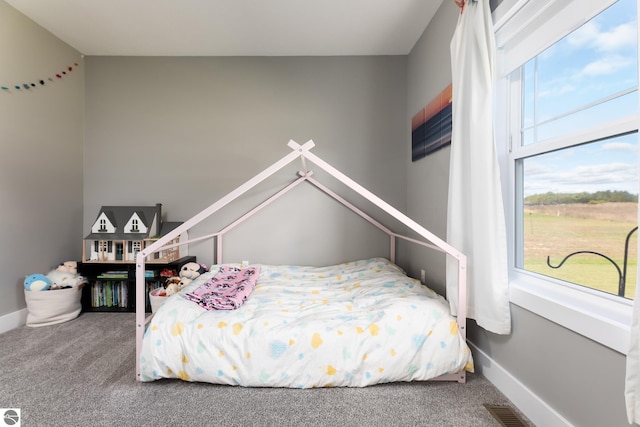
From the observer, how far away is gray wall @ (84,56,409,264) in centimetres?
304

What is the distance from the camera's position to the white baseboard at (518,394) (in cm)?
130

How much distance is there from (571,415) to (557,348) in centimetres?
24

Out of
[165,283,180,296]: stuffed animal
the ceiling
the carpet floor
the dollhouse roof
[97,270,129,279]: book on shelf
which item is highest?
the ceiling

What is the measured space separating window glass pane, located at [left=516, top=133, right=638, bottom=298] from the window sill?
50 millimetres

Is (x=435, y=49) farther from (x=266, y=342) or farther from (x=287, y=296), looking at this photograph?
(x=266, y=342)

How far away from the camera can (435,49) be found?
237 centimetres

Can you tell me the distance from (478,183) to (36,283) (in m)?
3.22

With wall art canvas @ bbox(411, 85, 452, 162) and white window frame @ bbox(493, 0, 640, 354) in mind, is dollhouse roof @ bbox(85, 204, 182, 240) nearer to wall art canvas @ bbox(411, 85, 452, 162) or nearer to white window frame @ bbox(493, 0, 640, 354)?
wall art canvas @ bbox(411, 85, 452, 162)

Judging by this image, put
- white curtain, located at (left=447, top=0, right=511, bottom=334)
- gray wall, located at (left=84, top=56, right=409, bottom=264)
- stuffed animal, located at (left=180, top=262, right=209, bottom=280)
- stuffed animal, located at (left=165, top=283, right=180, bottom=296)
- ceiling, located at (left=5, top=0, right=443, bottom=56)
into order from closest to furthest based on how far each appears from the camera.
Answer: white curtain, located at (left=447, top=0, right=511, bottom=334) → ceiling, located at (left=5, top=0, right=443, bottom=56) → stuffed animal, located at (left=165, top=283, right=180, bottom=296) → stuffed animal, located at (left=180, top=262, right=209, bottom=280) → gray wall, located at (left=84, top=56, right=409, bottom=264)

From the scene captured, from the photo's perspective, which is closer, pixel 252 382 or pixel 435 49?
pixel 252 382

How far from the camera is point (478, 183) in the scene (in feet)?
5.18

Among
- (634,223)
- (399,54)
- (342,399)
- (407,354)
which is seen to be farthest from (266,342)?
(399,54)

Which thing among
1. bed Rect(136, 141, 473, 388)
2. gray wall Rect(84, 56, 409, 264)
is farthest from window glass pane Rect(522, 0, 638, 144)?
gray wall Rect(84, 56, 409, 264)

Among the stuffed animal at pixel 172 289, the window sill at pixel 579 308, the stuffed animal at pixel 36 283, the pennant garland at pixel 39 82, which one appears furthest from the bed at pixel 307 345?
the pennant garland at pixel 39 82
